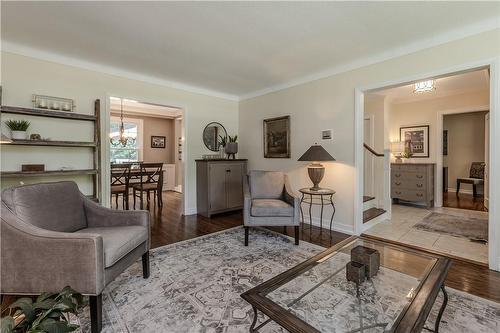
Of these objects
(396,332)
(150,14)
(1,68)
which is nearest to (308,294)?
(396,332)

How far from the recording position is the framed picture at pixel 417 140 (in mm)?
5230

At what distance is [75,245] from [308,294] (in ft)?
4.82

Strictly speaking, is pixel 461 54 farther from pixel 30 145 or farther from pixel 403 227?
pixel 30 145

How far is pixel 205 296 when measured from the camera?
183cm

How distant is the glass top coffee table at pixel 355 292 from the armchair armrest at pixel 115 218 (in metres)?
1.28

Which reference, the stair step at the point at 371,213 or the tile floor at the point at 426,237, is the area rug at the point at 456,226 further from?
the stair step at the point at 371,213

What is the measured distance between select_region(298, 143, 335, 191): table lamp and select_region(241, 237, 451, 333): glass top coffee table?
1540 millimetres

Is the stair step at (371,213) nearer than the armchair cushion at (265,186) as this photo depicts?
No

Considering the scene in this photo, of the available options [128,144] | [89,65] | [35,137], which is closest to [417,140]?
[89,65]

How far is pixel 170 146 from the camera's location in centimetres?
766

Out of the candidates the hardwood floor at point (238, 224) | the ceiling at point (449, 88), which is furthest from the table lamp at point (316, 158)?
the ceiling at point (449, 88)

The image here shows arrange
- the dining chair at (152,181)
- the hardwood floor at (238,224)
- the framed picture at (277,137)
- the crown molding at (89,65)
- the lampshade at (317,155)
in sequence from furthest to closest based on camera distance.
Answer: the dining chair at (152,181) → the framed picture at (277,137) → the lampshade at (317,155) → the crown molding at (89,65) → the hardwood floor at (238,224)

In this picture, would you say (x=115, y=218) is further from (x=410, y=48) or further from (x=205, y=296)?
(x=410, y=48)

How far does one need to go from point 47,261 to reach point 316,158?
285 cm
